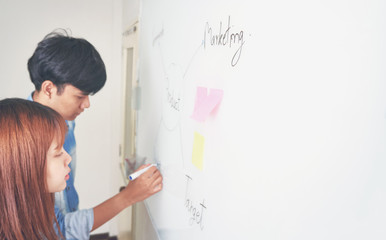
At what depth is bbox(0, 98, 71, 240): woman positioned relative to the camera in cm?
59

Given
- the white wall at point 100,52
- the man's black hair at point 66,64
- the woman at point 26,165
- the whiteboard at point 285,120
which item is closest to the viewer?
the whiteboard at point 285,120

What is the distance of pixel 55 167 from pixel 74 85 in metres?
0.34

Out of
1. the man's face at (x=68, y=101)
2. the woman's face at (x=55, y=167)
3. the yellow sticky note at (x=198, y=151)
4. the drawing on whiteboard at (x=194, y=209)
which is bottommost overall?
the drawing on whiteboard at (x=194, y=209)

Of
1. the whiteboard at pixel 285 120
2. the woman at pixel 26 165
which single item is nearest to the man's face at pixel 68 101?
the woman at pixel 26 165

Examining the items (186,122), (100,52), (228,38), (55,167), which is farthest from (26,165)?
(100,52)

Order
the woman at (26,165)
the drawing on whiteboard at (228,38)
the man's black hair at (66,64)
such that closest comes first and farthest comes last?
1. the drawing on whiteboard at (228,38)
2. the woman at (26,165)
3. the man's black hair at (66,64)

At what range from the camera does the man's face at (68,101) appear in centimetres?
94

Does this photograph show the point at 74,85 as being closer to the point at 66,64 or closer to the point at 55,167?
the point at 66,64

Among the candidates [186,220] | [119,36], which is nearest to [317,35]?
[186,220]

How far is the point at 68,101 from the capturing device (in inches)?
37.7

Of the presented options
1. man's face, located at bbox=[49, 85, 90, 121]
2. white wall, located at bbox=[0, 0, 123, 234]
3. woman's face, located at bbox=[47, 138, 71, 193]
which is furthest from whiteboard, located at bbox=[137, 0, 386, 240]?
white wall, located at bbox=[0, 0, 123, 234]

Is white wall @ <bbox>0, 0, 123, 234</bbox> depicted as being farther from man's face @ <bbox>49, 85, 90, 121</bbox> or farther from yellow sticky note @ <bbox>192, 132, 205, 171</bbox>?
yellow sticky note @ <bbox>192, 132, 205, 171</bbox>

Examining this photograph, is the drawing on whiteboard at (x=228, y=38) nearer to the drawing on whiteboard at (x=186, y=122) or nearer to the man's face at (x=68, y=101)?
the drawing on whiteboard at (x=186, y=122)

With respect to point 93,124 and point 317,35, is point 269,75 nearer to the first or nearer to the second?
point 317,35
